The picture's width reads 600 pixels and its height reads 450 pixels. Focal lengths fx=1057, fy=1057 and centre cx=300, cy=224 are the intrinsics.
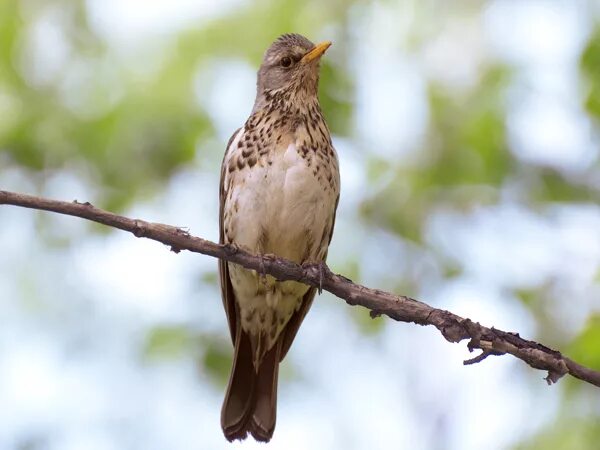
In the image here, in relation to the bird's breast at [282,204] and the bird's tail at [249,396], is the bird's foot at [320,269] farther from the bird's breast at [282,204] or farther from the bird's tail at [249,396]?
the bird's tail at [249,396]

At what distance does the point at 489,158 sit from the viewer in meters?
7.85

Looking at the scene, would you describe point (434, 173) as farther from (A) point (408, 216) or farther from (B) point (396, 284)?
(B) point (396, 284)

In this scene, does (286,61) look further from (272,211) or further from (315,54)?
(272,211)

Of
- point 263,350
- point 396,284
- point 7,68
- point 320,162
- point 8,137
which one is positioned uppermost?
point 7,68

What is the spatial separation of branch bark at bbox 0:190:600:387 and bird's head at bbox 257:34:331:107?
5.92 feet

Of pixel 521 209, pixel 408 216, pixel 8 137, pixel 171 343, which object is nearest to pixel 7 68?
pixel 8 137

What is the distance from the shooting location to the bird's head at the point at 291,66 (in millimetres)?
6062

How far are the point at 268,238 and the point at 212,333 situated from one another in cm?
208

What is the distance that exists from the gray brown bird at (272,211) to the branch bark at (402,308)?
1005 millimetres

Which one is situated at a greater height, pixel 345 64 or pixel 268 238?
pixel 345 64

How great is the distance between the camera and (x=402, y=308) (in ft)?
13.6

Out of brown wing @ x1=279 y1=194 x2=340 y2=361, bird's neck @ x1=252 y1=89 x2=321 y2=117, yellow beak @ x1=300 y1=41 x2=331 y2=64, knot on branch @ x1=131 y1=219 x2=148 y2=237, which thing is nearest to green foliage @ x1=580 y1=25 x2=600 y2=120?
yellow beak @ x1=300 y1=41 x2=331 y2=64

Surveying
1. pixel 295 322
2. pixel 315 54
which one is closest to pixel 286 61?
pixel 315 54

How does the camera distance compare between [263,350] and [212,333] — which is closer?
[263,350]
